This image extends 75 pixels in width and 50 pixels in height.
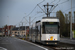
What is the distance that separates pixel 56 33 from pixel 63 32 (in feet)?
180

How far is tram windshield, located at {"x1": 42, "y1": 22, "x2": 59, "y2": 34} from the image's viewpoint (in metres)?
23.6

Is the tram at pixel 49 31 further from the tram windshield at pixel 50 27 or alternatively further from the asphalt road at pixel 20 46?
the asphalt road at pixel 20 46

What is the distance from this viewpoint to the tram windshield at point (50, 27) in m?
23.6

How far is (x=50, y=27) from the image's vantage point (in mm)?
23672

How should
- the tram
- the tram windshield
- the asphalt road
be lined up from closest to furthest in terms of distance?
the asphalt road < the tram < the tram windshield

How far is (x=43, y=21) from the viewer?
24.2 m

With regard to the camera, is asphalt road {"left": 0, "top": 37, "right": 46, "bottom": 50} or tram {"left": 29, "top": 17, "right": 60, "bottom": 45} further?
tram {"left": 29, "top": 17, "right": 60, "bottom": 45}

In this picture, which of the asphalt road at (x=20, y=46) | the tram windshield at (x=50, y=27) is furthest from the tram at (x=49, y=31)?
the asphalt road at (x=20, y=46)

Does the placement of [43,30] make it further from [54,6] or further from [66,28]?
[66,28]

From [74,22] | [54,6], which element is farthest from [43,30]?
[74,22]

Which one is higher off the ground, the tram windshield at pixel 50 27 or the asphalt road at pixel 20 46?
the tram windshield at pixel 50 27

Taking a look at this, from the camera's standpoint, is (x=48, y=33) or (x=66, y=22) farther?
(x=66, y=22)

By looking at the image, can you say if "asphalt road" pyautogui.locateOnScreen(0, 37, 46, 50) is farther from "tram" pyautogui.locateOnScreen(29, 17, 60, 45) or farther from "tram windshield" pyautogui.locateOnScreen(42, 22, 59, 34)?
"tram windshield" pyautogui.locateOnScreen(42, 22, 59, 34)

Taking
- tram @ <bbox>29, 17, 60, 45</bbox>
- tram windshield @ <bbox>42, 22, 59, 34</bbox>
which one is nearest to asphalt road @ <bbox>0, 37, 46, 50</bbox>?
tram @ <bbox>29, 17, 60, 45</bbox>
